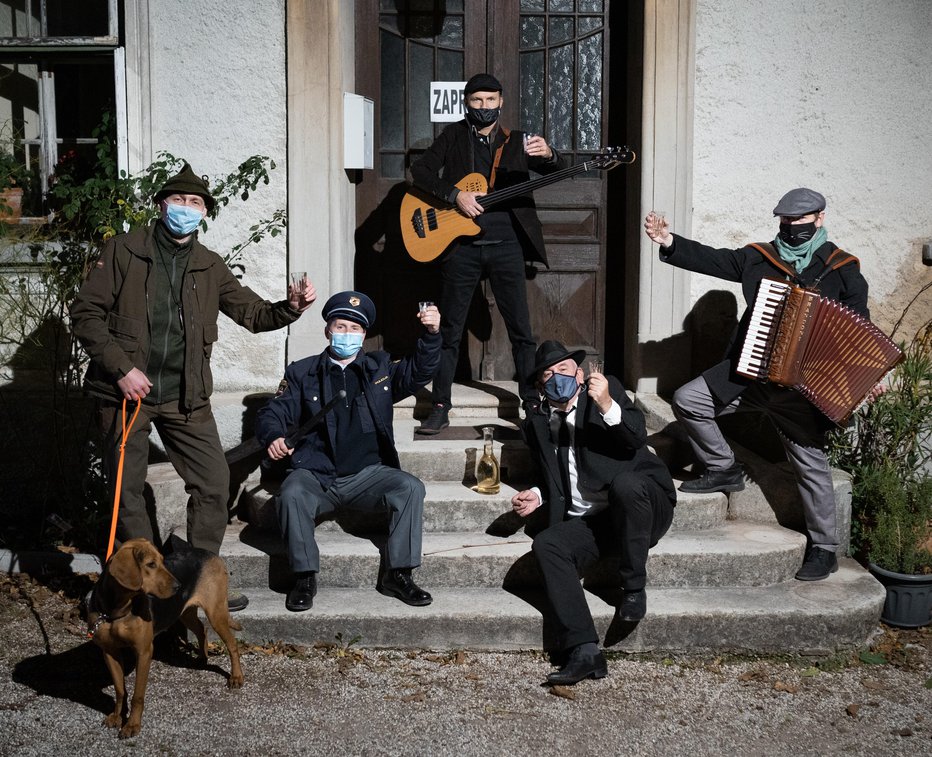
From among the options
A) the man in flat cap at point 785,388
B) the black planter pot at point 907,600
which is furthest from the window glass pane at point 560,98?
the black planter pot at point 907,600

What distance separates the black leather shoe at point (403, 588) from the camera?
514cm

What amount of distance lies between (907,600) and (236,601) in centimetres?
321

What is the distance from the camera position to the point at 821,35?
21.5 feet

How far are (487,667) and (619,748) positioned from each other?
830 millimetres

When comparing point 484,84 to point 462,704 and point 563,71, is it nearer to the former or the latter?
point 563,71

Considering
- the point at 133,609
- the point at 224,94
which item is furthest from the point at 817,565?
the point at 224,94

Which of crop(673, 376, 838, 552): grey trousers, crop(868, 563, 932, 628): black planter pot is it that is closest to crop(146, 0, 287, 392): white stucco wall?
crop(673, 376, 838, 552): grey trousers

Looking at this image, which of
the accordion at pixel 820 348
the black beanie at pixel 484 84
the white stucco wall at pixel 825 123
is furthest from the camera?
the white stucco wall at pixel 825 123

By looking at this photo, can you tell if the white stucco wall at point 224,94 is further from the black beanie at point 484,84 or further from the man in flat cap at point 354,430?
the man in flat cap at point 354,430

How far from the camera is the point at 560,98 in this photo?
23.8ft

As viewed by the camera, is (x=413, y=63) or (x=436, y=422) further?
(x=413, y=63)

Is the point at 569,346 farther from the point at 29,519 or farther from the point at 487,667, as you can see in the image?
the point at 29,519

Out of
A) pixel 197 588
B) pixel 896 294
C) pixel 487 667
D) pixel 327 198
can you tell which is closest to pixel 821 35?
pixel 896 294

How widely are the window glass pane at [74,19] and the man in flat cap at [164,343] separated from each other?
222cm
